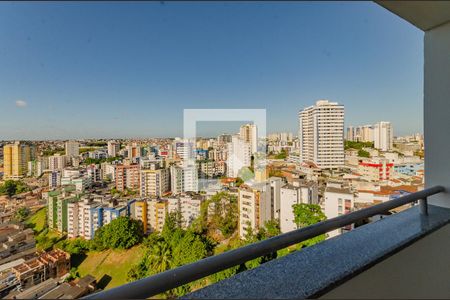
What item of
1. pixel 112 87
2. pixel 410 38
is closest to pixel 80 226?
pixel 112 87

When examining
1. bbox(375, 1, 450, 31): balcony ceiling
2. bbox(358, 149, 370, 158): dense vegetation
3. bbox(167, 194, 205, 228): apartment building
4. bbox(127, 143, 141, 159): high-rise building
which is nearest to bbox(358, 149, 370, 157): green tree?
bbox(358, 149, 370, 158): dense vegetation

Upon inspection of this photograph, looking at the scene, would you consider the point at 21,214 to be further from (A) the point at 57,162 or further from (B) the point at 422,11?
(B) the point at 422,11

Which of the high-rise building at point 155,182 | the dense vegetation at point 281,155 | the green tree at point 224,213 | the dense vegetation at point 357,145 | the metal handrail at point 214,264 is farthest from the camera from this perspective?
the dense vegetation at point 357,145

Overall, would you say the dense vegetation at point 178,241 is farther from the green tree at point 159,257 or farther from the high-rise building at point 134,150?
the high-rise building at point 134,150

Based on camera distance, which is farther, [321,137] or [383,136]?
[383,136]

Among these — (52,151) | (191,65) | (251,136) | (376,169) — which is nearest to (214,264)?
(52,151)

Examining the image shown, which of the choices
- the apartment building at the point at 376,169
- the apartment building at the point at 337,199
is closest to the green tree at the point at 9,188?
the apartment building at the point at 337,199

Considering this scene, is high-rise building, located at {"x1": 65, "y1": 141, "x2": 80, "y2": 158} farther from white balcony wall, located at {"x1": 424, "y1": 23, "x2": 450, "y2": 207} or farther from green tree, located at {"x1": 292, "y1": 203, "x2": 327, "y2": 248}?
white balcony wall, located at {"x1": 424, "y1": 23, "x2": 450, "y2": 207}
